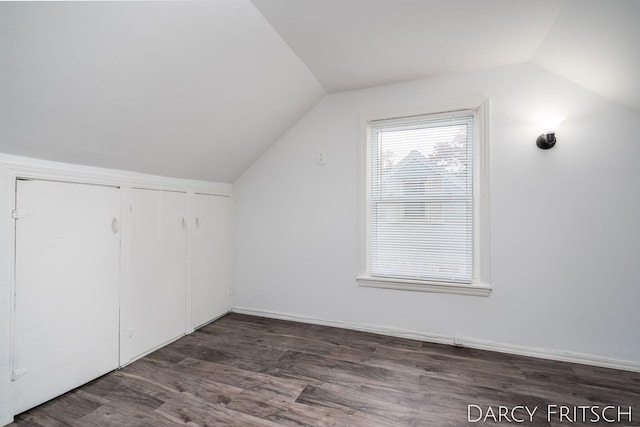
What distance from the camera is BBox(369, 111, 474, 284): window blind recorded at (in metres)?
2.72

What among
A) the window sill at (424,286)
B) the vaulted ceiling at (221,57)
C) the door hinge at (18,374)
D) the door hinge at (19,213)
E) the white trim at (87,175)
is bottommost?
the door hinge at (18,374)

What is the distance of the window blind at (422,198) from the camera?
8.94ft

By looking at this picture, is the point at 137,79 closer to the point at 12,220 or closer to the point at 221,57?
the point at 221,57

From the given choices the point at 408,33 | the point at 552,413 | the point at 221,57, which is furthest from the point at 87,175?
the point at 552,413

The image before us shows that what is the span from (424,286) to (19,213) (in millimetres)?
3034

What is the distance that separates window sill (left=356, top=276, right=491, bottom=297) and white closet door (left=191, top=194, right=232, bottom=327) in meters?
1.61

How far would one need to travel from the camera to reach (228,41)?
1.92m

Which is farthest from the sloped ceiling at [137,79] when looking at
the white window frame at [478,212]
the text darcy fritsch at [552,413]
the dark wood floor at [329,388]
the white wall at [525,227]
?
the text darcy fritsch at [552,413]

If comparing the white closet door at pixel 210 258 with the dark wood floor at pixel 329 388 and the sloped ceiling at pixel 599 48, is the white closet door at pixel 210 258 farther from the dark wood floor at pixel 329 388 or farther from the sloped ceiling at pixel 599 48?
the sloped ceiling at pixel 599 48

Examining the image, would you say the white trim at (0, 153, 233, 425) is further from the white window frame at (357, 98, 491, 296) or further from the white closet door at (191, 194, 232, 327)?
the white window frame at (357, 98, 491, 296)

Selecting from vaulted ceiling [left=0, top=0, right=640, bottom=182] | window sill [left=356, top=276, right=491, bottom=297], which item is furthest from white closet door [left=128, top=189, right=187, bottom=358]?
window sill [left=356, top=276, right=491, bottom=297]

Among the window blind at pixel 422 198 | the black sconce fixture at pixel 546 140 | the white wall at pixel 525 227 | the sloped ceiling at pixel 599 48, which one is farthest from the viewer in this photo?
the window blind at pixel 422 198

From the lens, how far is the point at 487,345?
259 centimetres

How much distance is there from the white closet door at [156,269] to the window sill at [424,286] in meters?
1.79
